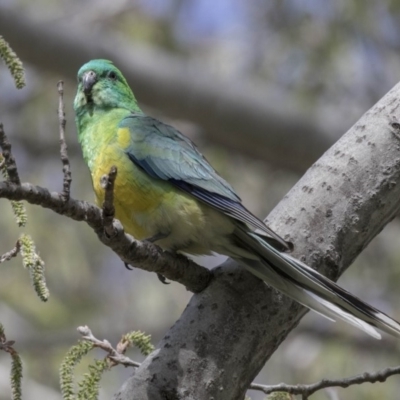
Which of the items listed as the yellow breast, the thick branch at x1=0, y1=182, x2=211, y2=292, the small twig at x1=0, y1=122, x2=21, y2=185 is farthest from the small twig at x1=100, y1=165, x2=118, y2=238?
the yellow breast

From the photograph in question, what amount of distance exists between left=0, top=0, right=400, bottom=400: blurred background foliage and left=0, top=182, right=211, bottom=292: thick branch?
12.6 feet

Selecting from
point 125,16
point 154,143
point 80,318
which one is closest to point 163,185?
point 154,143

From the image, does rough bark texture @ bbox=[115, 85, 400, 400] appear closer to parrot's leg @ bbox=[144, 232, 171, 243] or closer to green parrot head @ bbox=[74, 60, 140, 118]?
parrot's leg @ bbox=[144, 232, 171, 243]

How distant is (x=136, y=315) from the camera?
9195 mm

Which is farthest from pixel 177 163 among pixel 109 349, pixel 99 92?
pixel 109 349

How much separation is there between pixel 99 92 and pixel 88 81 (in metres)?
0.09

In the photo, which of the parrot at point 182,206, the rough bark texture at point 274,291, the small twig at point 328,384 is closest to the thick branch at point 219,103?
the parrot at point 182,206

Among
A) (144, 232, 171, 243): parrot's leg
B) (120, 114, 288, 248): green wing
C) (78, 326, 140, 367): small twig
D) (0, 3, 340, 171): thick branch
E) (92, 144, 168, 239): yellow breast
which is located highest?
(0, 3, 340, 171): thick branch

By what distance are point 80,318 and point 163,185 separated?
5567mm

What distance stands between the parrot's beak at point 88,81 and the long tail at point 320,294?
1763 millimetres

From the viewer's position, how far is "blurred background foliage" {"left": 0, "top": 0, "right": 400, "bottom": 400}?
302 inches

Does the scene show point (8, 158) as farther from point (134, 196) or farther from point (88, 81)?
point (88, 81)

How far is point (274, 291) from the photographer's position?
10.2 ft

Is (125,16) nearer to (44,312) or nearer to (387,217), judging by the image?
(44,312)
